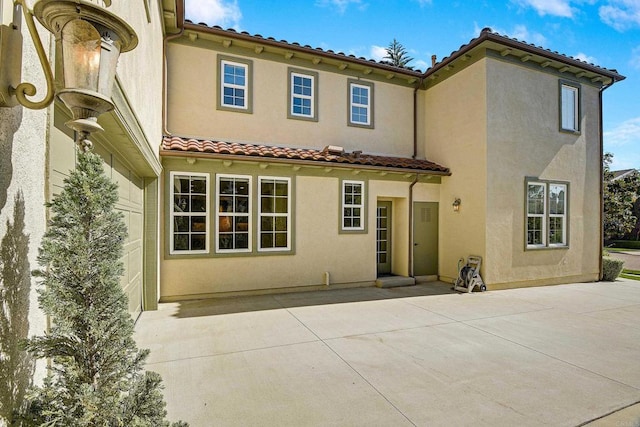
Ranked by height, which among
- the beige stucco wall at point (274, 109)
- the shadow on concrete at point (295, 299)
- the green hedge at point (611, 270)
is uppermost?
the beige stucco wall at point (274, 109)

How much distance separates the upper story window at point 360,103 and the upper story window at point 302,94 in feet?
3.95

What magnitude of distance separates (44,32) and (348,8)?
1059cm

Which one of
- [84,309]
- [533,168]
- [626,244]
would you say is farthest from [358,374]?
[626,244]

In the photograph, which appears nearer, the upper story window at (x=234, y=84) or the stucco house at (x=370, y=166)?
the stucco house at (x=370, y=166)

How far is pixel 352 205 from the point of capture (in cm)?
945

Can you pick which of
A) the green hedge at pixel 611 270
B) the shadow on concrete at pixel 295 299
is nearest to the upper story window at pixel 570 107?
the green hedge at pixel 611 270

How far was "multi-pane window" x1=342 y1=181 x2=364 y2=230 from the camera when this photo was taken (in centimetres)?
937

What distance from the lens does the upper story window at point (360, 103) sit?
10258 mm

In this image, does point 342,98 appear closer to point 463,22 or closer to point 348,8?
point 348,8

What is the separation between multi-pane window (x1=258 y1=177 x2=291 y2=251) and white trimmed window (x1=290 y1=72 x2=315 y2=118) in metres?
2.39

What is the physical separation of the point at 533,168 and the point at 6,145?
38.0 feet

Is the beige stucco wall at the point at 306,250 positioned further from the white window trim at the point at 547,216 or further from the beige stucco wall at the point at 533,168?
the white window trim at the point at 547,216

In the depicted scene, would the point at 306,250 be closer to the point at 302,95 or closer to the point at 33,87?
the point at 302,95

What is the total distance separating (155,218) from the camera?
21.9 ft
